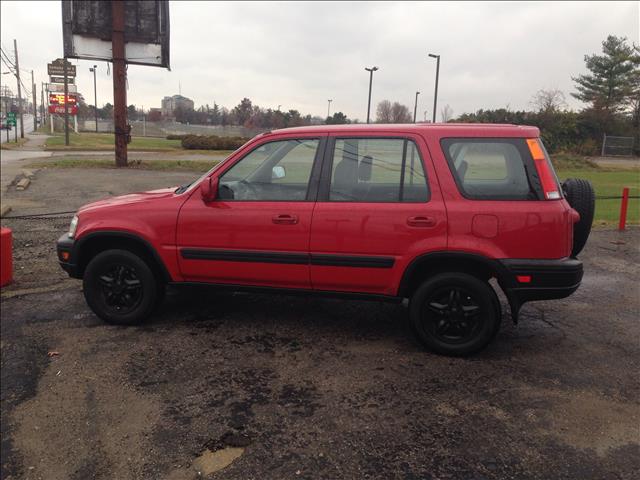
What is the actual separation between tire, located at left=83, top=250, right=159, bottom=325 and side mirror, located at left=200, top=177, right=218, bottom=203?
34.6 inches

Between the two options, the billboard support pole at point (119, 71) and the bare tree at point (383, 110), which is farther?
the bare tree at point (383, 110)

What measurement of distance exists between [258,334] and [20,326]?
7.34ft

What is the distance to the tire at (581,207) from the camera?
13.9ft

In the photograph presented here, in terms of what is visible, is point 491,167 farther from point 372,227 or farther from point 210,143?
point 210,143

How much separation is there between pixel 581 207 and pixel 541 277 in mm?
904

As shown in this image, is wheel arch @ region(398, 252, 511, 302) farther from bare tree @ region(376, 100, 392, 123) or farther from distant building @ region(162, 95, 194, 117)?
distant building @ region(162, 95, 194, 117)

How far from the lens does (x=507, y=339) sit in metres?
4.51

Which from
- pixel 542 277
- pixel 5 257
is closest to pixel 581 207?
pixel 542 277

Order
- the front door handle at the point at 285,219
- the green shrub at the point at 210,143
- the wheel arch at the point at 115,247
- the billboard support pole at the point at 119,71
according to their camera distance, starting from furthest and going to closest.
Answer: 1. the green shrub at the point at 210,143
2. the billboard support pole at the point at 119,71
3. the wheel arch at the point at 115,247
4. the front door handle at the point at 285,219

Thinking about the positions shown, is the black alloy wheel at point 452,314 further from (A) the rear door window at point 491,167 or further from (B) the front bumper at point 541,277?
(A) the rear door window at point 491,167

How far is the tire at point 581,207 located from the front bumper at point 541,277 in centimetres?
48

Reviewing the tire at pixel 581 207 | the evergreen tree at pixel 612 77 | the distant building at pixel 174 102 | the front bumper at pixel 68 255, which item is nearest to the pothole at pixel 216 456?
the front bumper at pixel 68 255

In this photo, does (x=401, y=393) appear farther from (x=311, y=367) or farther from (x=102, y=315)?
(x=102, y=315)

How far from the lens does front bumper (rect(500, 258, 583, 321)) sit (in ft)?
12.4
